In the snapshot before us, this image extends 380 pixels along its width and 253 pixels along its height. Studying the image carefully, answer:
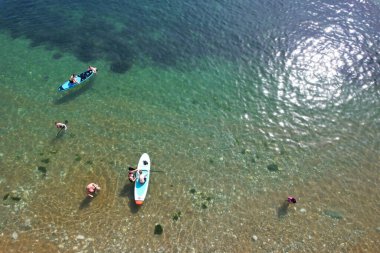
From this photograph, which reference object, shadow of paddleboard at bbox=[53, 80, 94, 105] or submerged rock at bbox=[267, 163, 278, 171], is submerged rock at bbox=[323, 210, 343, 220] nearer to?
submerged rock at bbox=[267, 163, 278, 171]

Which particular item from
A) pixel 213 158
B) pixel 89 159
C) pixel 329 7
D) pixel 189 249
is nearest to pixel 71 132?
pixel 89 159

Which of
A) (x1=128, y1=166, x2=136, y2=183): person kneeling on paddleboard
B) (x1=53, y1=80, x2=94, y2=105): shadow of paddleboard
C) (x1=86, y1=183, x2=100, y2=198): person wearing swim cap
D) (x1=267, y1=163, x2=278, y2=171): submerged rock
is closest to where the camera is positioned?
(x1=86, y1=183, x2=100, y2=198): person wearing swim cap

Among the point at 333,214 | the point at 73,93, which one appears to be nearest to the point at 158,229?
the point at 333,214

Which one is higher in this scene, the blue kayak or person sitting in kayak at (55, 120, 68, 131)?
the blue kayak

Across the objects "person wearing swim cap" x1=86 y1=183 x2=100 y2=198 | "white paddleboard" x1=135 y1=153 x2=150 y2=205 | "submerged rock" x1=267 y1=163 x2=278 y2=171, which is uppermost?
"submerged rock" x1=267 y1=163 x2=278 y2=171

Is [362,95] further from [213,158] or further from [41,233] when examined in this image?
[41,233]

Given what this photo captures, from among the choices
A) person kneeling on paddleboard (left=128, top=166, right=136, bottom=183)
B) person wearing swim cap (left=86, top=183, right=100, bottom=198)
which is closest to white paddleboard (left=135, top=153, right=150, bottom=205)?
person kneeling on paddleboard (left=128, top=166, right=136, bottom=183)
